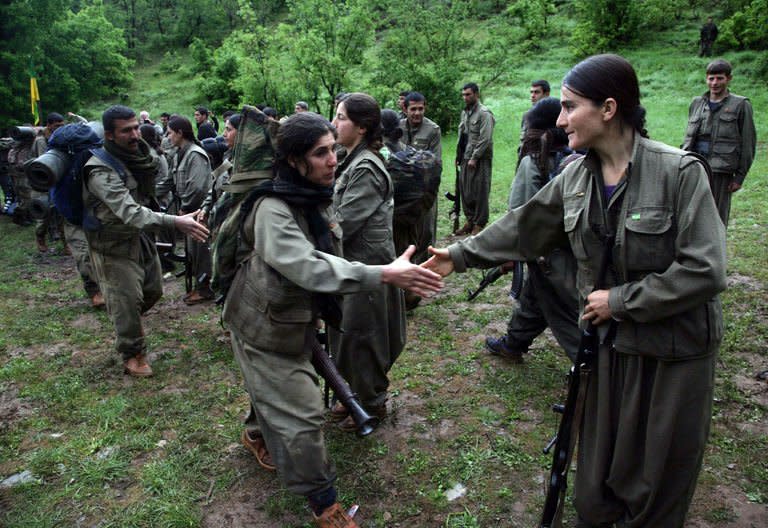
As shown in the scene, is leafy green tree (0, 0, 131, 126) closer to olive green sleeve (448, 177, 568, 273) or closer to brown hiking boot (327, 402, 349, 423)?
brown hiking boot (327, 402, 349, 423)

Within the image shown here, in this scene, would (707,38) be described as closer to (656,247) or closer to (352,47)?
(352,47)

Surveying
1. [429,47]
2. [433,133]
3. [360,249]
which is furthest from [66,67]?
[360,249]

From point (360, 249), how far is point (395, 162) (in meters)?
1.07

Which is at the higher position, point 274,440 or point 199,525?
point 274,440

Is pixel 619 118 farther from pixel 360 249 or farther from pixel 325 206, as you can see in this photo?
pixel 360 249

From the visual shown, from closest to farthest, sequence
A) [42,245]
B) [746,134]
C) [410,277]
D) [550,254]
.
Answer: [410,277], [550,254], [746,134], [42,245]

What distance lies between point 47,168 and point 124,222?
694 mm

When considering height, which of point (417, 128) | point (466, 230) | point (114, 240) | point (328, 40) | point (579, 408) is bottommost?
point (466, 230)

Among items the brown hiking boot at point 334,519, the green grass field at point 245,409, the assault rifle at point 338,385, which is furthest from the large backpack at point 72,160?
the brown hiking boot at point 334,519

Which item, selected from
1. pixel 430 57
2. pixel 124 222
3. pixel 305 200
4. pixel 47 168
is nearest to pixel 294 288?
pixel 305 200

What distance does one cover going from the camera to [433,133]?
7.91 m

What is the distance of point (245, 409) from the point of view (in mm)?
4305

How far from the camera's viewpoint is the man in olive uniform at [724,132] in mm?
6195

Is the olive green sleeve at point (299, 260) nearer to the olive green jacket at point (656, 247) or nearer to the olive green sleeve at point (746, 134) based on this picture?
the olive green jacket at point (656, 247)
